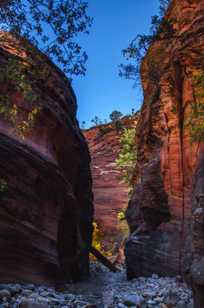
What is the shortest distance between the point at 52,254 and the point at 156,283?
4.25m

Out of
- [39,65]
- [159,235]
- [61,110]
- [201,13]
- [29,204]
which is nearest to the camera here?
[39,65]

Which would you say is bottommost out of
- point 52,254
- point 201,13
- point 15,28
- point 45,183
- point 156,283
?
point 156,283

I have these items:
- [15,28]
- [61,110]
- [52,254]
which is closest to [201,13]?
[61,110]

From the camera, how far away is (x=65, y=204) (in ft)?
56.3

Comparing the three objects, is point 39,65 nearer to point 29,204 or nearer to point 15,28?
point 15,28

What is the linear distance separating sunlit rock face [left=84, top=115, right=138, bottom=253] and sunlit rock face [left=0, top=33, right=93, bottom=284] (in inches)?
620

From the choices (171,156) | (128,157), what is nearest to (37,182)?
(171,156)

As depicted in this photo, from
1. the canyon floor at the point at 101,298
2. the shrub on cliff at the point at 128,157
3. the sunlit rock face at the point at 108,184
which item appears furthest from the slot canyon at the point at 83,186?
the sunlit rock face at the point at 108,184

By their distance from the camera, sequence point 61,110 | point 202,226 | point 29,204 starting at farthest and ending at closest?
point 61,110
point 29,204
point 202,226

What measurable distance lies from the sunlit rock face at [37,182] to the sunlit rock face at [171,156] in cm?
374

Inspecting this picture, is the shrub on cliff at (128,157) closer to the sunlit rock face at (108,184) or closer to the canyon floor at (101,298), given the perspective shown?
the sunlit rock face at (108,184)

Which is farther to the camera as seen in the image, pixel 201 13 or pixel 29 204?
pixel 201 13

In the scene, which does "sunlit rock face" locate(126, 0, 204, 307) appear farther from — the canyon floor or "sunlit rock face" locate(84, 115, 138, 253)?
"sunlit rock face" locate(84, 115, 138, 253)

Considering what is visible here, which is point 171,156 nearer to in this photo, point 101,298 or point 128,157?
point 101,298
